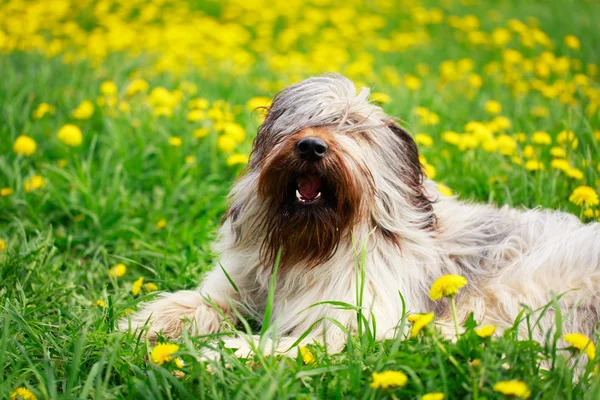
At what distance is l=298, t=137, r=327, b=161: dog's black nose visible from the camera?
2844mm

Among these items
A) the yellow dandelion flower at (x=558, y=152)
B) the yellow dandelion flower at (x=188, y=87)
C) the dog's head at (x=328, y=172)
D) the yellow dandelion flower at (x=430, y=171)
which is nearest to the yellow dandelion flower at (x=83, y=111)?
the yellow dandelion flower at (x=188, y=87)

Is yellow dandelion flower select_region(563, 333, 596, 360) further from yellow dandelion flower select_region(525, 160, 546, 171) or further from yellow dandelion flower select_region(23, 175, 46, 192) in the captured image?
yellow dandelion flower select_region(23, 175, 46, 192)

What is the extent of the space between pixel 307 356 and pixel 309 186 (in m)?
0.80

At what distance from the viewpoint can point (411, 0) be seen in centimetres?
1173

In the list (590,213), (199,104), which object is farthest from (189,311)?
(590,213)

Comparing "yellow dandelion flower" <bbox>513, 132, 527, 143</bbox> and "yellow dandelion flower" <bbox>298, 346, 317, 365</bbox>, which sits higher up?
"yellow dandelion flower" <bbox>513, 132, 527, 143</bbox>

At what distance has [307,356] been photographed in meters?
2.76

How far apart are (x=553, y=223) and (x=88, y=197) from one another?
3.09 meters

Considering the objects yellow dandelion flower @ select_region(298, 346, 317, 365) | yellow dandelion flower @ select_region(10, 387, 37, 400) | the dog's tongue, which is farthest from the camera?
the dog's tongue

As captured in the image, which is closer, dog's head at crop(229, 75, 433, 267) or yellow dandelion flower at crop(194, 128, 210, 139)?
dog's head at crop(229, 75, 433, 267)

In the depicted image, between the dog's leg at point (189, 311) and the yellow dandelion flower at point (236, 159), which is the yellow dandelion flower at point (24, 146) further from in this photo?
the dog's leg at point (189, 311)

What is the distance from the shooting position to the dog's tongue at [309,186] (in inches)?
118

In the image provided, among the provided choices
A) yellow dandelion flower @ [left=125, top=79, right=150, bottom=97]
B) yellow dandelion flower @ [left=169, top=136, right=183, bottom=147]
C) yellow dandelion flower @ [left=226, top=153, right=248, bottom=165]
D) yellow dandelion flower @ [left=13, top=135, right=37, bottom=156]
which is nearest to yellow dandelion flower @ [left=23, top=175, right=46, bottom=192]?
yellow dandelion flower @ [left=13, top=135, right=37, bottom=156]

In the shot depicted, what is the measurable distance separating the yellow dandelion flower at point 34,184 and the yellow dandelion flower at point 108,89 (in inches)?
51.8
